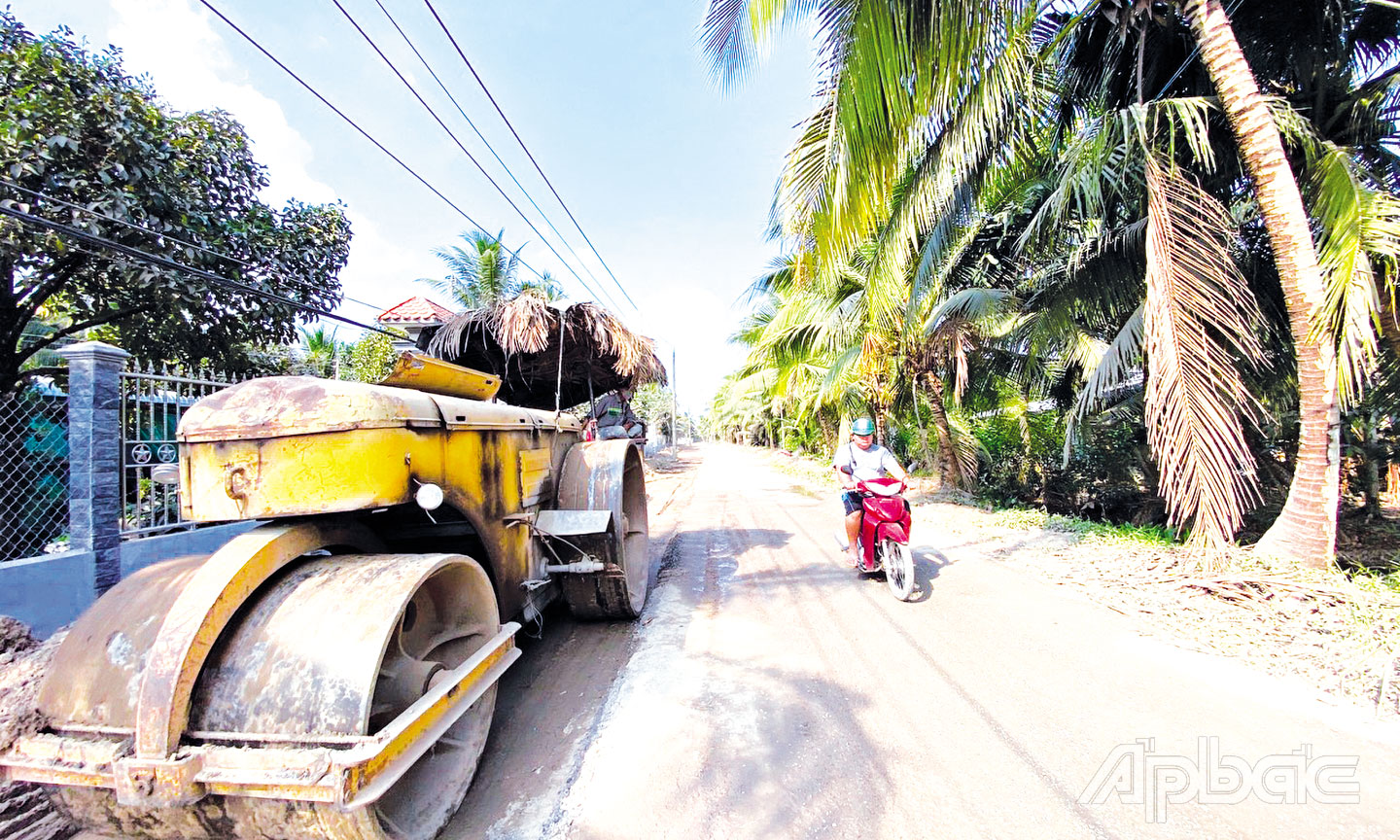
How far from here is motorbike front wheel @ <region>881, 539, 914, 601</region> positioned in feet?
13.7

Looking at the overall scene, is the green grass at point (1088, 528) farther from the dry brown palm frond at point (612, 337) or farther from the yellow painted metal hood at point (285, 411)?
the yellow painted metal hood at point (285, 411)

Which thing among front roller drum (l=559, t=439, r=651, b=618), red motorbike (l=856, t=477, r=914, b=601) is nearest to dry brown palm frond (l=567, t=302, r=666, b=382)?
front roller drum (l=559, t=439, r=651, b=618)

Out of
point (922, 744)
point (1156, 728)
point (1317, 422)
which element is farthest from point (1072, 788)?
point (1317, 422)

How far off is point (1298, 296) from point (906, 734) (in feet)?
15.5

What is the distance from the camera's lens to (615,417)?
8109mm

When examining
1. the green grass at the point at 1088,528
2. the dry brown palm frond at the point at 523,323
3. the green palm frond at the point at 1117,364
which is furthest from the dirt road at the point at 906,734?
the green palm frond at the point at 1117,364

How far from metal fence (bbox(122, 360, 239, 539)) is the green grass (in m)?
8.30

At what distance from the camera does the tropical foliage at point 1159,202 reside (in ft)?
12.8

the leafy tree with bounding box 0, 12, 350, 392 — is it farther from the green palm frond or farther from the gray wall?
the green palm frond

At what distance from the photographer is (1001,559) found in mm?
5441

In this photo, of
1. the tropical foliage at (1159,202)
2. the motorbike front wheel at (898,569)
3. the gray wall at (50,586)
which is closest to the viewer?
the gray wall at (50,586)

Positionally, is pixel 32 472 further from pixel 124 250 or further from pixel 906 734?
pixel 906 734

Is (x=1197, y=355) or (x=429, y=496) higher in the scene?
(x=1197, y=355)

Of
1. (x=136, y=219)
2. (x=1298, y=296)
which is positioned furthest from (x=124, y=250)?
(x=1298, y=296)
